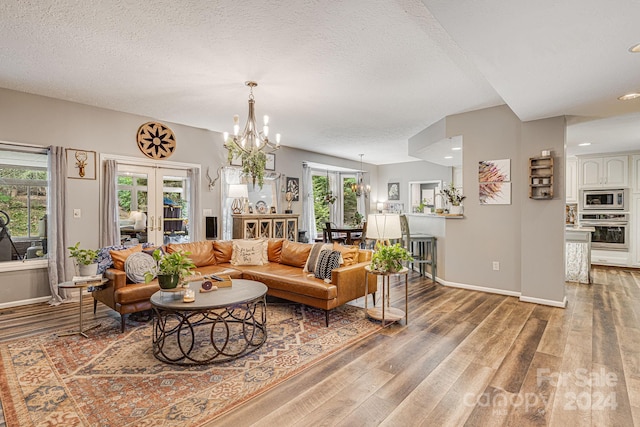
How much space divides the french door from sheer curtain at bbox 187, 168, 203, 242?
0.07m

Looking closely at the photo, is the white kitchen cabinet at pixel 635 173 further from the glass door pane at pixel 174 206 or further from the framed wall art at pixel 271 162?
the glass door pane at pixel 174 206

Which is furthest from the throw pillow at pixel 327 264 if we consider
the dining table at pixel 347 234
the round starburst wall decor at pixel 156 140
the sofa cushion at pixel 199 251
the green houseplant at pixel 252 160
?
the dining table at pixel 347 234

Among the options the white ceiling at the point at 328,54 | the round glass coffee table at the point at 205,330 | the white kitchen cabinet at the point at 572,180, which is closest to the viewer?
the white ceiling at the point at 328,54

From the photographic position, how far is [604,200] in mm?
6645

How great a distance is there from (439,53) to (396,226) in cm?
176

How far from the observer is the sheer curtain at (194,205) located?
19.0 feet

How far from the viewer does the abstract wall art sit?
181 inches

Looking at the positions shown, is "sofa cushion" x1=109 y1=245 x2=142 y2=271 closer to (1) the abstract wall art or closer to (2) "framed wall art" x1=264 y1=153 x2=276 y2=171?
(2) "framed wall art" x1=264 y1=153 x2=276 y2=171

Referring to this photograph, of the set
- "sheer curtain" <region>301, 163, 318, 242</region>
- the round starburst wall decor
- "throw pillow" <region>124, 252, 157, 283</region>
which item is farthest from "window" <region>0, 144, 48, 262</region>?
"sheer curtain" <region>301, 163, 318, 242</region>

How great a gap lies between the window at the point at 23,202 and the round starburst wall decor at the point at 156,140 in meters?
1.25

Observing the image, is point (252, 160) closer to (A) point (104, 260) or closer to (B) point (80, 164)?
(A) point (104, 260)

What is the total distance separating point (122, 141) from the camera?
499 cm

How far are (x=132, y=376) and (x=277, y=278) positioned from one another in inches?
69.7

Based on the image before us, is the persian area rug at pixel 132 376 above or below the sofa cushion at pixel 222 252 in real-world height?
below
